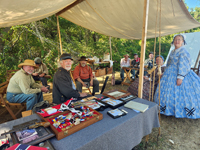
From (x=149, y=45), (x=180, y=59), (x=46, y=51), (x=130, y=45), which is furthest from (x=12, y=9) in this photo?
(x=149, y=45)

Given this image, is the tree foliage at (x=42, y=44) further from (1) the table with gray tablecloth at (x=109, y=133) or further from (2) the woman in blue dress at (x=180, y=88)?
(1) the table with gray tablecloth at (x=109, y=133)

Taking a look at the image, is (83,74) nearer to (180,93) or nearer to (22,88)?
(22,88)

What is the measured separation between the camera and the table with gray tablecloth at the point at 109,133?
0.86 m

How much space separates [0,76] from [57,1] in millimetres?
4734

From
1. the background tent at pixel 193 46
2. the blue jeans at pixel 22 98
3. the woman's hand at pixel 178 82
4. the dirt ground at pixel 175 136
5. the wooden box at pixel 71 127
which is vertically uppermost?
the background tent at pixel 193 46

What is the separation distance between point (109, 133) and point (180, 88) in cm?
213

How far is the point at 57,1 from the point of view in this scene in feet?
6.07

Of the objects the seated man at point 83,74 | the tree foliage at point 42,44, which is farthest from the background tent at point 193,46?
the seated man at point 83,74

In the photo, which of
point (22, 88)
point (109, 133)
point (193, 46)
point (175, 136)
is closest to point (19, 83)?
point (22, 88)

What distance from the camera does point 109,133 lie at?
101cm

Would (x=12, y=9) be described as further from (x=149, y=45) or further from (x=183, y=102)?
(x=149, y=45)

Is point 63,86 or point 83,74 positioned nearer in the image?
point 63,86

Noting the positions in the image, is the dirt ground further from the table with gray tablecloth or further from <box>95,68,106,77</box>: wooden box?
<box>95,68,106,77</box>: wooden box

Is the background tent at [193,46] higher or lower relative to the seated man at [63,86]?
higher
